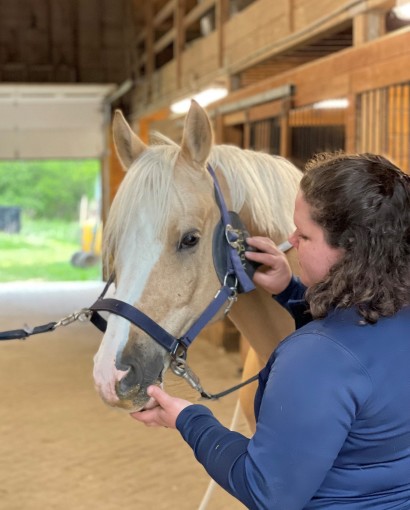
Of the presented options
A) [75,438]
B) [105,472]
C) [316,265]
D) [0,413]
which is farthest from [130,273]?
[0,413]

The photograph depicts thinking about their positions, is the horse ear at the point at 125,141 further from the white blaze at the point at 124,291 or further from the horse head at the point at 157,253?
the white blaze at the point at 124,291

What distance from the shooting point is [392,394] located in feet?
3.04

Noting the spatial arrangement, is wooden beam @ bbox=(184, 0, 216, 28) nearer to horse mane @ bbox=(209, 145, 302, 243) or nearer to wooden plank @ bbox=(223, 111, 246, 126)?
wooden plank @ bbox=(223, 111, 246, 126)

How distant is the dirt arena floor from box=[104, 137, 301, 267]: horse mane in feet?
1.14

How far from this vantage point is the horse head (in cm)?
130

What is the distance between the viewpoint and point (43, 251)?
16031 mm

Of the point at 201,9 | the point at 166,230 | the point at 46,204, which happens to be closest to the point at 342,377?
the point at 166,230

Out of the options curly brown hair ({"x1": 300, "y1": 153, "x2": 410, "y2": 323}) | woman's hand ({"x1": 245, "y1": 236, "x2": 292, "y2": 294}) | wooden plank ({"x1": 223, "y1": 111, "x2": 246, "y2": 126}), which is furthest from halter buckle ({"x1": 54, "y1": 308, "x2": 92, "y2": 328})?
wooden plank ({"x1": 223, "y1": 111, "x2": 246, "y2": 126})

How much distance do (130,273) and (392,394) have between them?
620mm

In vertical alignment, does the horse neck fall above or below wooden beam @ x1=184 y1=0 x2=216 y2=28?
below

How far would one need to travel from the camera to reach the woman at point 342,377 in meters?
0.89

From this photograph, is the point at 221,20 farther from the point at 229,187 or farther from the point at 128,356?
the point at 128,356

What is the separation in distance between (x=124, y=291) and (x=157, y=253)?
10cm

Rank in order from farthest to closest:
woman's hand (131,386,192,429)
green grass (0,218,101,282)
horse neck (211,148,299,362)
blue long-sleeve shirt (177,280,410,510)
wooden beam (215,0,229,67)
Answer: green grass (0,218,101,282)
wooden beam (215,0,229,67)
horse neck (211,148,299,362)
woman's hand (131,386,192,429)
blue long-sleeve shirt (177,280,410,510)
